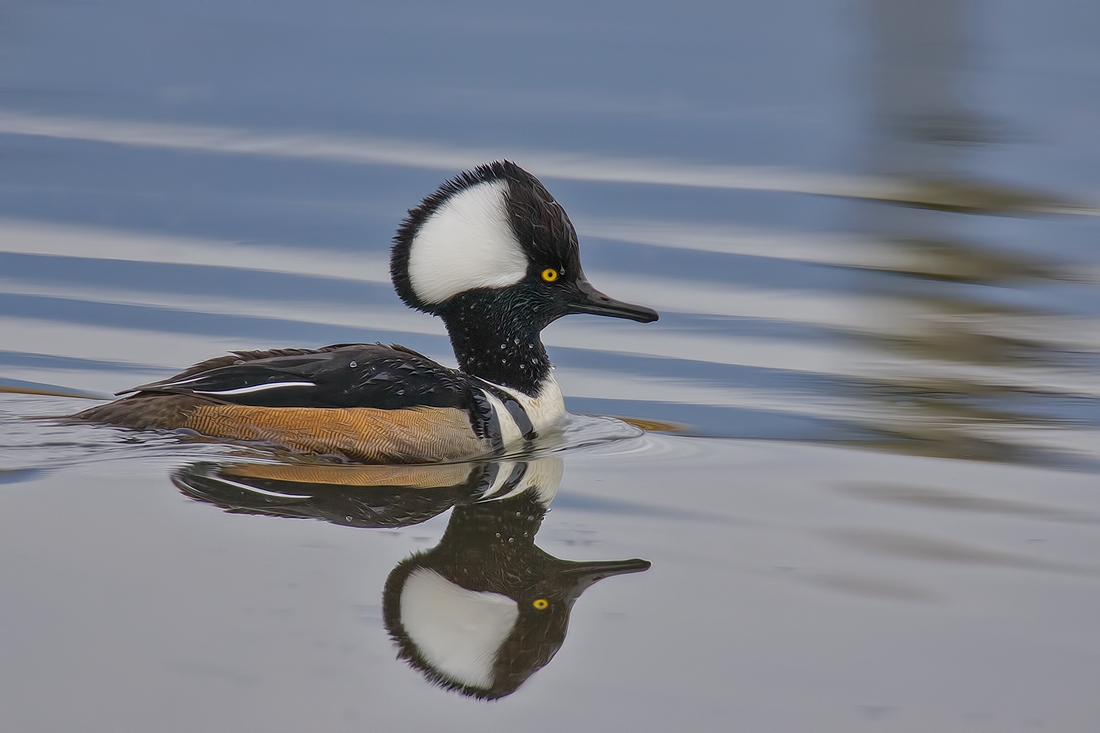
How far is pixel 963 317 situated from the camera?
8.76 metres

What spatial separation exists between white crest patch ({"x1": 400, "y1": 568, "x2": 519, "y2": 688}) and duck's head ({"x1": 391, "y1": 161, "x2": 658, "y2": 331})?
1924 millimetres

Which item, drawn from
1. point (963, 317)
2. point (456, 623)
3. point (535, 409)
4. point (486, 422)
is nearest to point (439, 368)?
point (486, 422)

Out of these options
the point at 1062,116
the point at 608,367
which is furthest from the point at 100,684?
the point at 1062,116

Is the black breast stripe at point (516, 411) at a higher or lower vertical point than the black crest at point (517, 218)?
lower

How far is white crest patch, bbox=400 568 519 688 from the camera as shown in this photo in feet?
13.8

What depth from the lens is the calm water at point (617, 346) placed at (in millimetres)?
4176

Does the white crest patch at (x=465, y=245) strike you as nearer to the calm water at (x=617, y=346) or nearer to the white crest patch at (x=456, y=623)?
the calm water at (x=617, y=346)

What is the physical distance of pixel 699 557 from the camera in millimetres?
5059

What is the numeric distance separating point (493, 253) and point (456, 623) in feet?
7.69

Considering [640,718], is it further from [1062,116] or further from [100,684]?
[1062,116]

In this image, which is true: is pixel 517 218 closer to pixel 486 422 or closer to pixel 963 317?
pixel 486 422

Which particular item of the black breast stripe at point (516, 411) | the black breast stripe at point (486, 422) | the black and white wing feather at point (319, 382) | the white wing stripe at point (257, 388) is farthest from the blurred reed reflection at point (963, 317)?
the white wing stripe at point (257, 388)

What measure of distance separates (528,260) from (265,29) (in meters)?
10.5

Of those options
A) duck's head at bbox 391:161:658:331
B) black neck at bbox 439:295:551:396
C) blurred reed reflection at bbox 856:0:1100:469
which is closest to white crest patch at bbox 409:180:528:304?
duck's head at bbox 391:161:658:331
